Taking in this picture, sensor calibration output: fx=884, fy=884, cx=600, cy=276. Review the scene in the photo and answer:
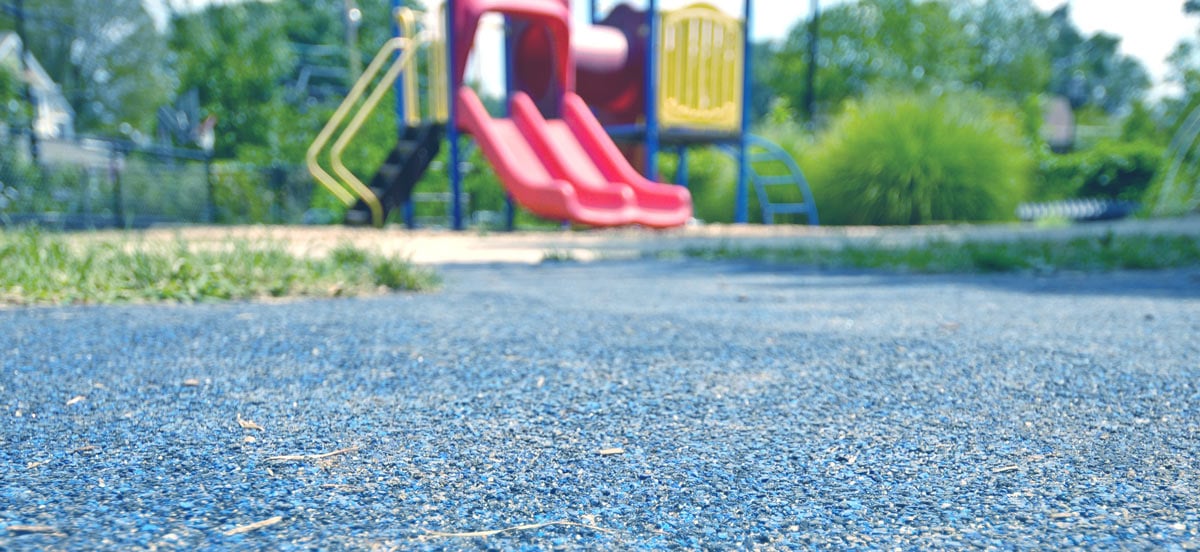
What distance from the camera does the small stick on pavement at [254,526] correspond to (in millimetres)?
1171

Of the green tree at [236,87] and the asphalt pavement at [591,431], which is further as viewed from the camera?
the green tree at [236,87]

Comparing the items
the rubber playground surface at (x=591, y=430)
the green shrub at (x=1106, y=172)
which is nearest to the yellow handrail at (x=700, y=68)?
the rubber playground surface at (x=591, y=430)

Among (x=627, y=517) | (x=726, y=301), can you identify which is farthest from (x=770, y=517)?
(x=726, y=301)

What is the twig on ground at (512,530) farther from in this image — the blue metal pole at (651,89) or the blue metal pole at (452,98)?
the blue metal pole at (651,89)

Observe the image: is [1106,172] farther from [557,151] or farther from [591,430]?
[591,430]

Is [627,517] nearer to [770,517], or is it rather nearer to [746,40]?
[770,517]

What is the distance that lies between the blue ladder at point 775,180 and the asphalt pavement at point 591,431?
7.72m

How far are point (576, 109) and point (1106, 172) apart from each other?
11.3 metres

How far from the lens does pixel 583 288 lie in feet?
13.8

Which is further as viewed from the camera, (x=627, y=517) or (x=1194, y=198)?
(x=1194, y=198)

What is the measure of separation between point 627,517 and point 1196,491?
2.82 ft

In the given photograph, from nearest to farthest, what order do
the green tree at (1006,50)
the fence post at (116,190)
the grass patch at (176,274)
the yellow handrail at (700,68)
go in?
the grass patch at (176,274)
the fence post at (116,190)
the yellow handrail at (700,68)
the green tree at (1006,50)

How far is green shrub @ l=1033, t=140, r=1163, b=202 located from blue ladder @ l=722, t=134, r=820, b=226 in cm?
576

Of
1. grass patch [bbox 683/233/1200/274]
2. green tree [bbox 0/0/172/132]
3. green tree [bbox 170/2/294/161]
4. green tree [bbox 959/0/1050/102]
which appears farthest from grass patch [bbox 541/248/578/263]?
green tree [bbox 0/0/172/132]
